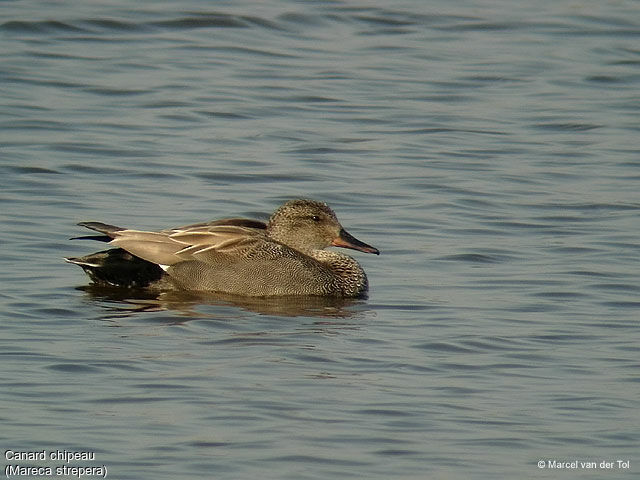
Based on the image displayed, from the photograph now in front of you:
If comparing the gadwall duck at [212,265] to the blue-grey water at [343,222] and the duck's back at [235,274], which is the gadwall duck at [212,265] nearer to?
the duck's back at [235,274]

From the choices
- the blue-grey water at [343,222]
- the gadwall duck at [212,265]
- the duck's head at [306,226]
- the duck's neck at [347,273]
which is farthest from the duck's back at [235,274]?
the duck's head at [306,226]

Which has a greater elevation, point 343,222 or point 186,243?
point 186,243

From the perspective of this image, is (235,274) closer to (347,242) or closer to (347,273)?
(347,273)

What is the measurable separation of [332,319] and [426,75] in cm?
811

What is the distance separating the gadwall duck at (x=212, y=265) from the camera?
391 inches

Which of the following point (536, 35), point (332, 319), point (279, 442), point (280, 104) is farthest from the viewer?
point (536, 35)

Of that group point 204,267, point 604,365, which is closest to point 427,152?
point 204,267

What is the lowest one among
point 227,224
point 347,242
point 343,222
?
point 343,222

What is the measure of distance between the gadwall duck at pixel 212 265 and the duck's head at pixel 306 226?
9.7 inches

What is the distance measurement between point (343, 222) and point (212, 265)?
2133 mm

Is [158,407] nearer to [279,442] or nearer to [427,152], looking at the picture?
[279,442]

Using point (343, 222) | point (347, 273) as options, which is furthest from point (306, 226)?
point (343, 222)

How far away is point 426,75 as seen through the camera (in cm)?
1717

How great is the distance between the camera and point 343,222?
39.0ft
